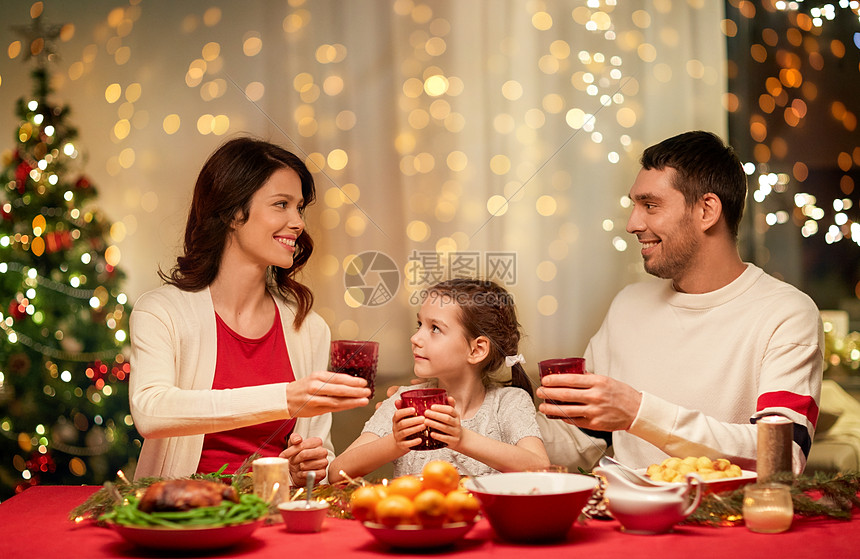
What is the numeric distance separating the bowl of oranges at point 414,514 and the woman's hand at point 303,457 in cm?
69

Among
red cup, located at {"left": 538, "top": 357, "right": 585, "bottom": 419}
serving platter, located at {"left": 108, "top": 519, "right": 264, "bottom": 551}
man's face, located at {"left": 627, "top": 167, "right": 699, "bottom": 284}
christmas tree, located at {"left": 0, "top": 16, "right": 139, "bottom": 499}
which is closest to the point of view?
serving platter, located at {"left": 108, "top": 519, "right": 264, "bottom": 551}

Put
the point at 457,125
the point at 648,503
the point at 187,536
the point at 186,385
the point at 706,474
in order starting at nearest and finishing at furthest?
the point at 187,536 < the point at 648,503 < the point at 706,474 < the point at 186,385 < the point at 457,125

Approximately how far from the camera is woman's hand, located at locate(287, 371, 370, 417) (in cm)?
202

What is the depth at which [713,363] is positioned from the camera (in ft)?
8.30

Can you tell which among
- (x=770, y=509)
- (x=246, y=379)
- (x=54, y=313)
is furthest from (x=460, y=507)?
(x=54, y=313)

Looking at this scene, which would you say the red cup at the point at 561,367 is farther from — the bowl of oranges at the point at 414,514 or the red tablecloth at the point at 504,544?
the bowl of oranges at the point at 414,514

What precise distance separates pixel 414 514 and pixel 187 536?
1.28ft

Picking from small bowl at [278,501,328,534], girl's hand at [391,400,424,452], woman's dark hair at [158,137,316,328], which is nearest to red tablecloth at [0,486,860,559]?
small bowl at [278,501,328,534]

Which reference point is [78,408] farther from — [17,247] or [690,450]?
[690,450]

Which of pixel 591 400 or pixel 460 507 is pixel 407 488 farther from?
Result: pixel 591 400

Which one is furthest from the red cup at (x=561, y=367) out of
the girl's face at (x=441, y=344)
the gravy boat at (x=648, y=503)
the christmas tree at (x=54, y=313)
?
the christmas tree at (x=54, y=313)

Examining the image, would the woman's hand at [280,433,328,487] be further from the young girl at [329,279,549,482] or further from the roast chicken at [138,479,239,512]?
the roast chicken at [138,479,239,512]

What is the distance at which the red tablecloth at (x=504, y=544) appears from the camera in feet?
4.65

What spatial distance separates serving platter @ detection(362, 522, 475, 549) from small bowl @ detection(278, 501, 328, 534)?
16 cm
